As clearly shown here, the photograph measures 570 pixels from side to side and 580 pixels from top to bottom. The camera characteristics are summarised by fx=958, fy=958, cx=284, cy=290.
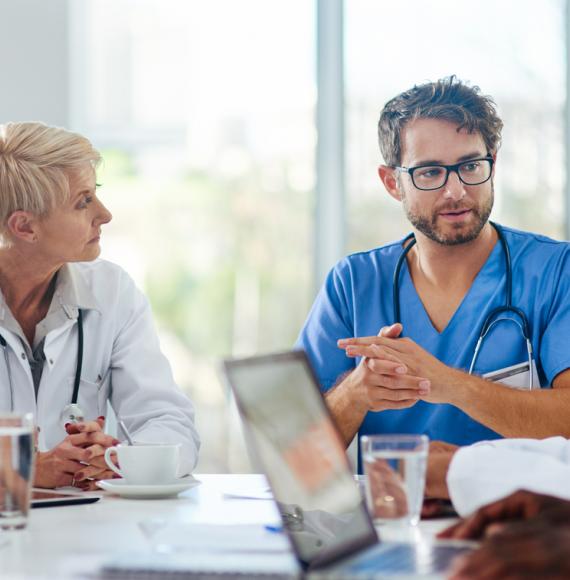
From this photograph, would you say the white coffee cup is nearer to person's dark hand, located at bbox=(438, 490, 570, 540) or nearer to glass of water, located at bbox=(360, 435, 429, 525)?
glass of water, located at bbox=(360, 435, 429, 525)

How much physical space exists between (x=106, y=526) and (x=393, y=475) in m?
0.38

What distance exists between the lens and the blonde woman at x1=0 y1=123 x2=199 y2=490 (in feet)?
6.65

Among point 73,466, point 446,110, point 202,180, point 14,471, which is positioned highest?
point 446,110

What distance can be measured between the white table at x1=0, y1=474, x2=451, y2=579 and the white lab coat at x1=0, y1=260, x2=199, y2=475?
0.39 meters

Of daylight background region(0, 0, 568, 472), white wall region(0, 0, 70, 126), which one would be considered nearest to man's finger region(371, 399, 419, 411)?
daylight background region(0, 0, 568, 472)

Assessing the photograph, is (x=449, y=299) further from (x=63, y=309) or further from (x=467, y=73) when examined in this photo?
(x=467, y=73)

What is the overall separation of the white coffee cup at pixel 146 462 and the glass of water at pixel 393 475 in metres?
0.48

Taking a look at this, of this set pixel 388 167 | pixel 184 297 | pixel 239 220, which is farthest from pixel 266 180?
pixel 388 167

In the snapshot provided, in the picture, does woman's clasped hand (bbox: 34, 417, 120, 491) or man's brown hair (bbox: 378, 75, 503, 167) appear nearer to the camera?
woman's clasped hand (bbox: 34, 417, 120, 491)

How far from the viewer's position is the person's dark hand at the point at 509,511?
3.37 feet

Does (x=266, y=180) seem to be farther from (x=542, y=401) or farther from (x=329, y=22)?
(x=542, y=401)

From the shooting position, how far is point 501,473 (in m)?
1.17

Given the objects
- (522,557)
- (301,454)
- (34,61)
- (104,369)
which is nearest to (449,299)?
(104,369)

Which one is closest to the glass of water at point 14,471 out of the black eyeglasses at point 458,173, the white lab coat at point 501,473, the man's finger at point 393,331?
the white lab coat at point 501,473
